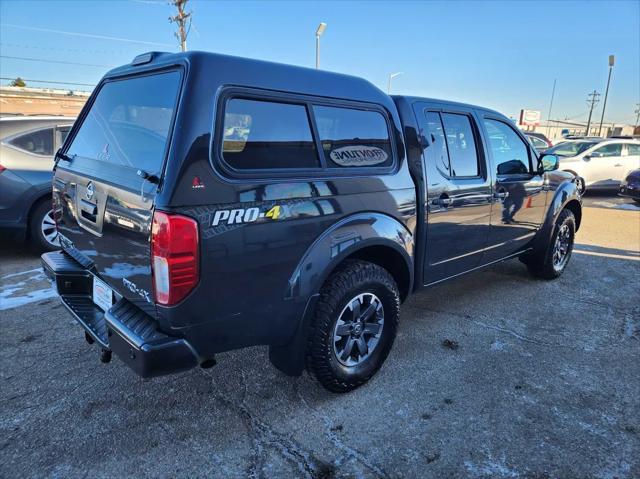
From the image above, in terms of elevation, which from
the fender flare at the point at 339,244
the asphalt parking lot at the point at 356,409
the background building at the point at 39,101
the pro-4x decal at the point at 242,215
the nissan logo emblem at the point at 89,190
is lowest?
the asphalt parking lot at the point at 356,409

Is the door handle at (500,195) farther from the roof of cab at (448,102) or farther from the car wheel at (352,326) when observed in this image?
the car wheel at (352,326)

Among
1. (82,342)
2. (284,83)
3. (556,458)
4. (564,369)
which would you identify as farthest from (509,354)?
(82,342)

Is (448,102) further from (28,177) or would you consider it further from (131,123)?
(28,177)

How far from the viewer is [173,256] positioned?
76.4 inches

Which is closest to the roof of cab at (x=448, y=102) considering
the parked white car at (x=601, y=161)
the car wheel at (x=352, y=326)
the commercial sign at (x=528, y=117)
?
the car wheel at (x=352, y=326)

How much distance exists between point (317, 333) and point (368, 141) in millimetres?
1282

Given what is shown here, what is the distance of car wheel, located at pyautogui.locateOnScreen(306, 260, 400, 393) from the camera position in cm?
257

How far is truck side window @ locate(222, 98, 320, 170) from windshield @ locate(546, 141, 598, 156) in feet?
40.9

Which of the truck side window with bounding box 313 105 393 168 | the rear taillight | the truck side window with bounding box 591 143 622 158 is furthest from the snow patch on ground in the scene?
the truck side window with bounding box 591 143 622 158

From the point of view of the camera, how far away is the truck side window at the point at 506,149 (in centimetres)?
398

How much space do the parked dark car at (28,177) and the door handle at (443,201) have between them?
4.46 meters

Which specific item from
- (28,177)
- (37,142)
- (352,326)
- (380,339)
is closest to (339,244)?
(352,326)

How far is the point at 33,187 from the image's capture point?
16.5 feet

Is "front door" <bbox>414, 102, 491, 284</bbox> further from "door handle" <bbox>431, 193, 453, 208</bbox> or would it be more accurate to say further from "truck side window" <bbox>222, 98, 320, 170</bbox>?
"truck side window" <bbox>222, 98, 320, 170</bbox>
